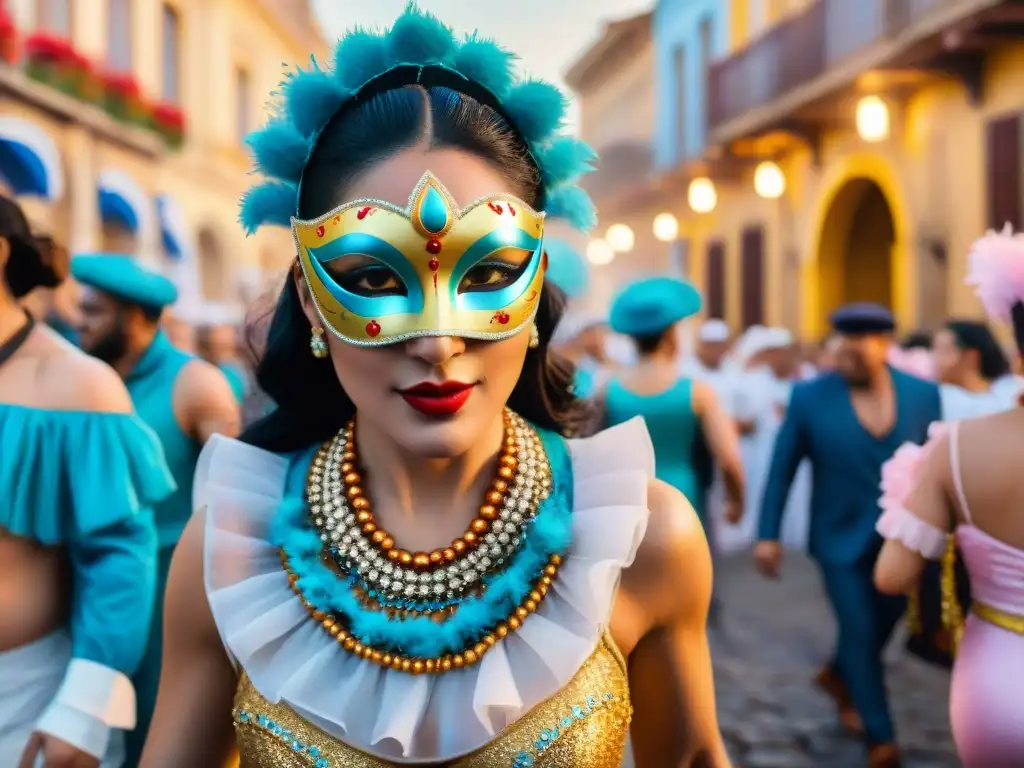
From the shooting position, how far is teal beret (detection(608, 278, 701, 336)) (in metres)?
4.88

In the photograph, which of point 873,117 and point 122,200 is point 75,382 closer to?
point 873,117

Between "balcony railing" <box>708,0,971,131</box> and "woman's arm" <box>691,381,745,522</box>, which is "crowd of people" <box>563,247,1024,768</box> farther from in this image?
"balcony railing" <box>708,0,971,131</box>

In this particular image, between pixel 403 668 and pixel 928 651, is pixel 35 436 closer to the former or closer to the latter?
pixel 403 668

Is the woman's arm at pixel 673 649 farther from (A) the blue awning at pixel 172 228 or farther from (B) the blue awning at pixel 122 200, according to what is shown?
(A) the blue awning at pixel 172 228

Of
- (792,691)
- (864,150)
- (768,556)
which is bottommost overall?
(792,691)

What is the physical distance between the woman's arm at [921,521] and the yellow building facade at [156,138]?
22.8ft

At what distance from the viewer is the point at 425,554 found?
163 centimetres

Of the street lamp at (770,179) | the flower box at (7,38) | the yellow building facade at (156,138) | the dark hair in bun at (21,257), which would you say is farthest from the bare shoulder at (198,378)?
the street lamp at (770,179)

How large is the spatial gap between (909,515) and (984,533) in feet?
0.63

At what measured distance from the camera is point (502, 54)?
165 cm

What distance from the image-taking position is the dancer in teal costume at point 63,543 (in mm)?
2266

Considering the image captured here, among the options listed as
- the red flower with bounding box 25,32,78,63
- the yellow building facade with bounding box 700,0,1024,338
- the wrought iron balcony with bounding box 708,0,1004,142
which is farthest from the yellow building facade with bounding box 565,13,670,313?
the red flower with bounding box 25,32,78,63

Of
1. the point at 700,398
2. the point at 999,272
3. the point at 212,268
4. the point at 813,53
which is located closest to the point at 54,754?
the point at 999,272

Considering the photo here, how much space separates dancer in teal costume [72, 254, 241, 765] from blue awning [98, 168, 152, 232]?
1240 cm
